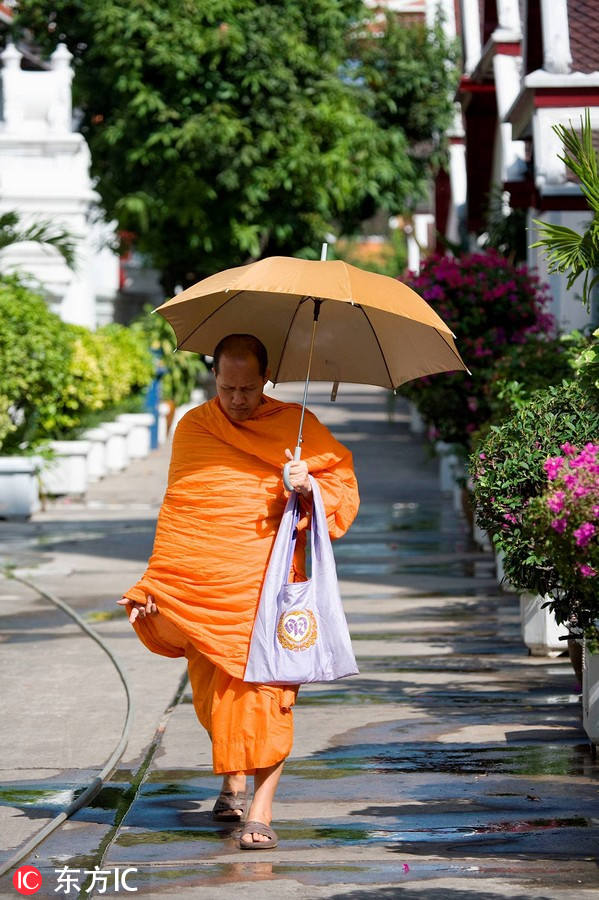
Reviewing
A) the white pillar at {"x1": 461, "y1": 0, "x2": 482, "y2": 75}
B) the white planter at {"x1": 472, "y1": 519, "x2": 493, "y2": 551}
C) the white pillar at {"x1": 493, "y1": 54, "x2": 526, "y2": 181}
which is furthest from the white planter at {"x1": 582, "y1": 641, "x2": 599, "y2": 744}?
the white pillar at {"x1": 461, "y1": 0, "x2": 482, "y2": 75}

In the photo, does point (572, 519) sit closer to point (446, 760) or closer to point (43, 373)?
point (446, 760)

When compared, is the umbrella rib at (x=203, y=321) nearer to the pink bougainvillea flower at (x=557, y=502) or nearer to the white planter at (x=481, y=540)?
the pink bougainvillea flower at (x=557, y=502)

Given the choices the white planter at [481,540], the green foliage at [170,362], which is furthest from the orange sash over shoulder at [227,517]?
the green foliage at [170,362]

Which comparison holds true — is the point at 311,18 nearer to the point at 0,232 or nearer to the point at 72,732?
the point at 0,232

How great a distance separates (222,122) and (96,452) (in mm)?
7085

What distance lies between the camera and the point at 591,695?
23.0ft

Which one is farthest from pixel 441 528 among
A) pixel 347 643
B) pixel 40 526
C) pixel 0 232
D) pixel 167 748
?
pixel 347 643

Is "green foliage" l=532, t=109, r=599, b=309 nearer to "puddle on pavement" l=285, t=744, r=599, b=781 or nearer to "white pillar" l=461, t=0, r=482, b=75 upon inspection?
"puddle on pavement" l=285, t=744, r=599, b=781

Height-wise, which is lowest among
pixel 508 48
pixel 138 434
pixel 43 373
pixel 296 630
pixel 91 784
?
pixel 138 434

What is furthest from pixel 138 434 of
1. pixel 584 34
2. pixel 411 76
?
pixel 584 34

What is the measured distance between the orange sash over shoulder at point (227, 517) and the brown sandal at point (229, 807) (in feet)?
2.00

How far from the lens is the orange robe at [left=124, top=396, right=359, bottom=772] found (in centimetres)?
597

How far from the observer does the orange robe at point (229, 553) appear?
19.6ft

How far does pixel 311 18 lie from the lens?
2678cm
